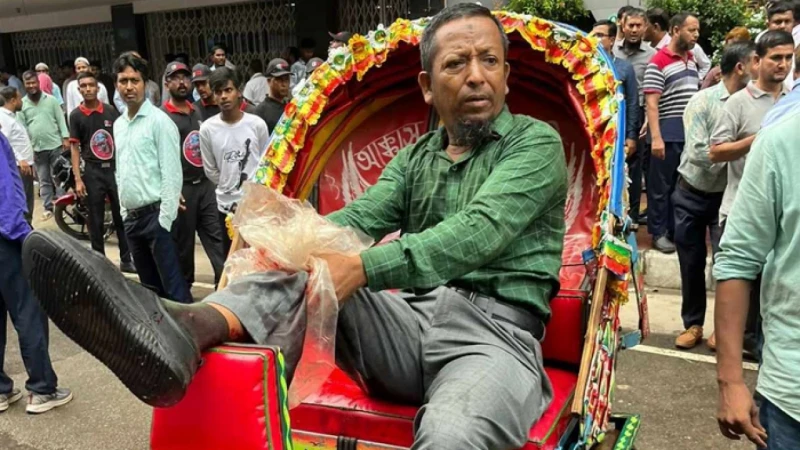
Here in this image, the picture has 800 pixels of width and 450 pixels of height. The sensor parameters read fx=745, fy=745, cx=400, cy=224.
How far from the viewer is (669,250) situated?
18.2 ft

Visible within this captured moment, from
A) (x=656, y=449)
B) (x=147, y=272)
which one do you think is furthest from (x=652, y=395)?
(x=147, y=272)

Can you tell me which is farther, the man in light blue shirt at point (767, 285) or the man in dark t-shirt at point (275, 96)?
the man in dark t-shirt at point (275, 96)

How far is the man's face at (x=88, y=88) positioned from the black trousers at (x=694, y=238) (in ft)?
14.9

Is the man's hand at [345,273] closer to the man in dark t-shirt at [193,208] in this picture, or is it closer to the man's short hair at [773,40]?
the man's short hair at [773,40]

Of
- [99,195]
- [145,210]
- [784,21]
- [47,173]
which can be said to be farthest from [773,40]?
[47,173]

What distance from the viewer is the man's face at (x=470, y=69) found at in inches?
88.7

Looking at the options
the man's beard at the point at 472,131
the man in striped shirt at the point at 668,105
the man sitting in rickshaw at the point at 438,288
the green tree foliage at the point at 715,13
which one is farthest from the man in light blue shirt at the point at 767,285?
the green tree foliage at the point at 715,13

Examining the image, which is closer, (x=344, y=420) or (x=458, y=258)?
(x=458, y=258)

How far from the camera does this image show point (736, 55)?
402 cm

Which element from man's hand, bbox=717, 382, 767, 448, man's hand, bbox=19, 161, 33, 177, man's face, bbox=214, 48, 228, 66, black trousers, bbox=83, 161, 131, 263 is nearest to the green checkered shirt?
man's hand, bbox=717, 382, 767, 448

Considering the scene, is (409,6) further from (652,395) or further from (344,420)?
(344,420)

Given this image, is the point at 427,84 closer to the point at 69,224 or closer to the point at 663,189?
the point at 663,189

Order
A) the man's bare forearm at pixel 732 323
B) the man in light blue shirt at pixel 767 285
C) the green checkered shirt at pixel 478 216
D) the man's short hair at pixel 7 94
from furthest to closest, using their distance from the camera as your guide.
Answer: the man's short hair at pixel 7 94 < the green checkered shirt at pixel 478 216 < the man's bare forearm at pixel 732 323 < the man in light blue shirt at pixel 767 285

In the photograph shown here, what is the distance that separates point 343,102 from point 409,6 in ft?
19.9
